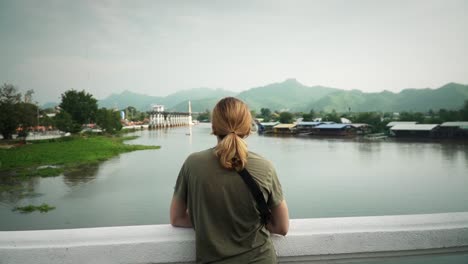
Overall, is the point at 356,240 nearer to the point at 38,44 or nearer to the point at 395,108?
the point at 38,44

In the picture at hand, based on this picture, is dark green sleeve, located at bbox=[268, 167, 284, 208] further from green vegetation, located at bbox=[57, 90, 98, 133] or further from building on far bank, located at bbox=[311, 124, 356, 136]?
building on far bank, located at bbox=[311, 124, 356, 136]

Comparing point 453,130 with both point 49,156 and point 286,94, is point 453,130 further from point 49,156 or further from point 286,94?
point 286,94

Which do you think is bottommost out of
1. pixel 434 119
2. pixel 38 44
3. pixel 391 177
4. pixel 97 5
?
pixel 391 177

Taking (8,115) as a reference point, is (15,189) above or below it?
below

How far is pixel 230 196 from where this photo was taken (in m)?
0.52

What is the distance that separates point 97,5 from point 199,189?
2745 cm

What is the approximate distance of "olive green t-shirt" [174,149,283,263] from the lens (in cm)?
52

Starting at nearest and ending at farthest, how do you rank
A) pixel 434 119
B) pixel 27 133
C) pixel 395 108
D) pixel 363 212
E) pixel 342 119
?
1. pixel 363 212
2. pixel 27 133
3. pixel 434 119
4. pixel 342 119
5. pixel 395 108

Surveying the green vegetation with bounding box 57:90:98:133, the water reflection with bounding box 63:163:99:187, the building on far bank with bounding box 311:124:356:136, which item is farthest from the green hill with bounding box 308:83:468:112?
the green vegetation with bounding box 57:90:98:133

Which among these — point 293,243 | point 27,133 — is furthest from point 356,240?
point 27,133

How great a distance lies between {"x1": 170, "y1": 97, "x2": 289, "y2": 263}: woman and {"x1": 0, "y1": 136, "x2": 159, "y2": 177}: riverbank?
9450 millimetres

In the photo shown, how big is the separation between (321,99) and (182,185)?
184 feet

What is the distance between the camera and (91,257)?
0.57m

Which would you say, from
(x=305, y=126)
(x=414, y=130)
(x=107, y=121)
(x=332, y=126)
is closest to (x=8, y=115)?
(x=107, y=121)
